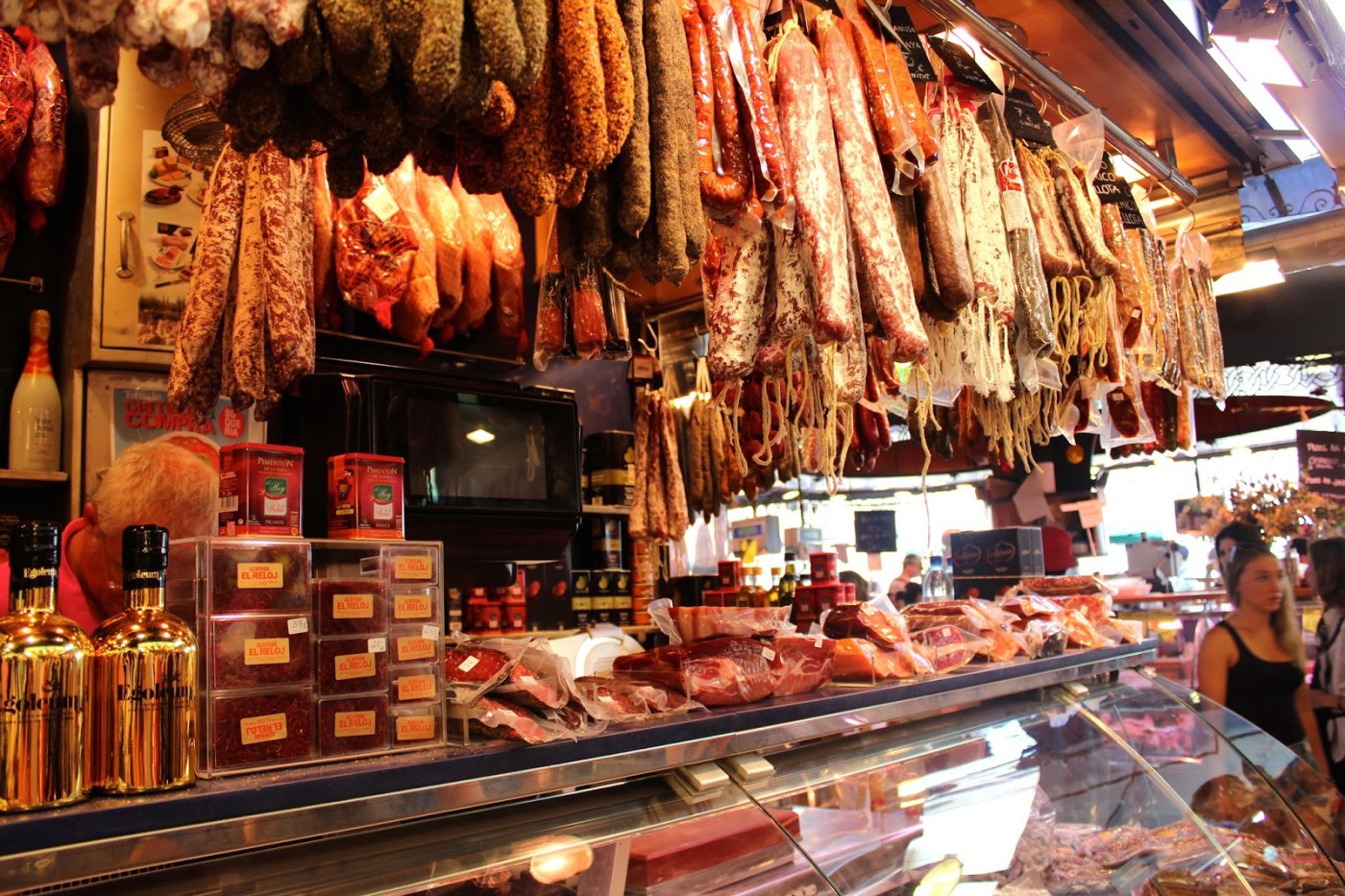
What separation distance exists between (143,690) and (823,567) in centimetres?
376

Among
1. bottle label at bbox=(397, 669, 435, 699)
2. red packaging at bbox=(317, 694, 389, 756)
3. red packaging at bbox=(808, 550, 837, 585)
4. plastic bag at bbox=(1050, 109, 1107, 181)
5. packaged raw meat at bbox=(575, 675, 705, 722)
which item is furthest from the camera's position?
red packaging at bbox=(808, 550, 837, 585)

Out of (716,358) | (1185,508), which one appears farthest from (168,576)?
(1185,508)

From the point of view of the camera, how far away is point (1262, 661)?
17.2 feet

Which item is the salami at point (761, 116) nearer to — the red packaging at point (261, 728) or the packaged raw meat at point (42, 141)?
the red packaging at point (261, 728)

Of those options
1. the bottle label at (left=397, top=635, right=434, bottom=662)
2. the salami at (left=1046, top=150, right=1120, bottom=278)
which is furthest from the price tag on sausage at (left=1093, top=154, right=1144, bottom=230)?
the bottle label at (left=397, top=635, right=434, bottom=662)

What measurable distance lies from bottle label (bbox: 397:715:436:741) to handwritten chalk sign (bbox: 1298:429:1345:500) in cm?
805

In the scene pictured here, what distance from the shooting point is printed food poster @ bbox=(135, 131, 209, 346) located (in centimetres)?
391

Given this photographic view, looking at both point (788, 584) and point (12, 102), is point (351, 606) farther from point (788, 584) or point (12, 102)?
point (788, 584)

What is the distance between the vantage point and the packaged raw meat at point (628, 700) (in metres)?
2.07

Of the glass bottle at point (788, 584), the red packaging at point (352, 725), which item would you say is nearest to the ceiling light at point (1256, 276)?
the glass bottle at point (788, 584)

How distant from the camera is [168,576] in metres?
1.76

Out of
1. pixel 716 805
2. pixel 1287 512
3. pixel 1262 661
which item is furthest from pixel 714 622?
pixel 1287 512

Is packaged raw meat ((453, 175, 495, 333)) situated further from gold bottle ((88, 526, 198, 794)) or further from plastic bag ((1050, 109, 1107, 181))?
gold bottle ((88, 526, 198, 794))

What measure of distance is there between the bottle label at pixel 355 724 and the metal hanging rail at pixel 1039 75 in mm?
2885
